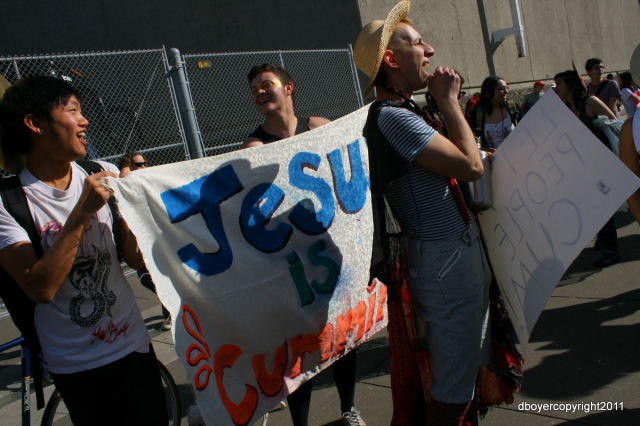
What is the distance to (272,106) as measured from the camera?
2920 mm

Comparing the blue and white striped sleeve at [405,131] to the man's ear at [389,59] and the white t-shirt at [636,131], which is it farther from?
the white t-shirt at [636,131]

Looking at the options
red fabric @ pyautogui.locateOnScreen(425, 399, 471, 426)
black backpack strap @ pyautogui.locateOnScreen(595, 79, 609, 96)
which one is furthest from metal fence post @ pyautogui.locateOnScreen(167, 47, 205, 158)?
black backpack strap @ pyautogui.locateOnScreen(595, 79, 609, 96)

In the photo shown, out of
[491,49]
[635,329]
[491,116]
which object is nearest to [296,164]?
[635,329]

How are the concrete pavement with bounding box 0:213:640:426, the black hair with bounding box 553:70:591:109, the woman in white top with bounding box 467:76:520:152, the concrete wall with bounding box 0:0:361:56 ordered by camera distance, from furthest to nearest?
the concrete wall with bounding box 0:0:361:56 < the woman in white top with bounding box 467:76:520:152 < the black hair with bounding box 553:70:591:109 < the concrete pavement with bounding box 0:213:640:426

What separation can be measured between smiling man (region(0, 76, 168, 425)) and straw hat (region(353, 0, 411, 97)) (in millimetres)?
1092

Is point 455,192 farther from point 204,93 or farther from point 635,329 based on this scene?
point 204,93

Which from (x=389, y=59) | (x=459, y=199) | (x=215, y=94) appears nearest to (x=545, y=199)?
(x=459, y=199)

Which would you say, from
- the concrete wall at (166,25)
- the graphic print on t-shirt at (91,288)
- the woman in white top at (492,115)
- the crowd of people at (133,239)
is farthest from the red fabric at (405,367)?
the concrete wall at (166,25)

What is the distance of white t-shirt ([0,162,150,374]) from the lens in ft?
6.30

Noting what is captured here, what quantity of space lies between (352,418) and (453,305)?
1207 millimetres

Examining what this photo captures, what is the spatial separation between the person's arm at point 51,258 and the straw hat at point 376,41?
1116mm

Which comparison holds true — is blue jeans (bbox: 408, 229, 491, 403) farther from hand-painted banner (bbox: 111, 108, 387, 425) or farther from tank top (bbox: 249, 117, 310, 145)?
tank top (bbox: 249, 117, 310, 145)

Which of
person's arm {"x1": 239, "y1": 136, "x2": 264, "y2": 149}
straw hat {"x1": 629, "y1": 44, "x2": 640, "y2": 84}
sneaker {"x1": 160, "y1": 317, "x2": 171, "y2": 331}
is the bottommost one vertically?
sneaker {"x1": 160, "y1": 317, "x2": 171, "y2": 331}

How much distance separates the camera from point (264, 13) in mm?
11578
